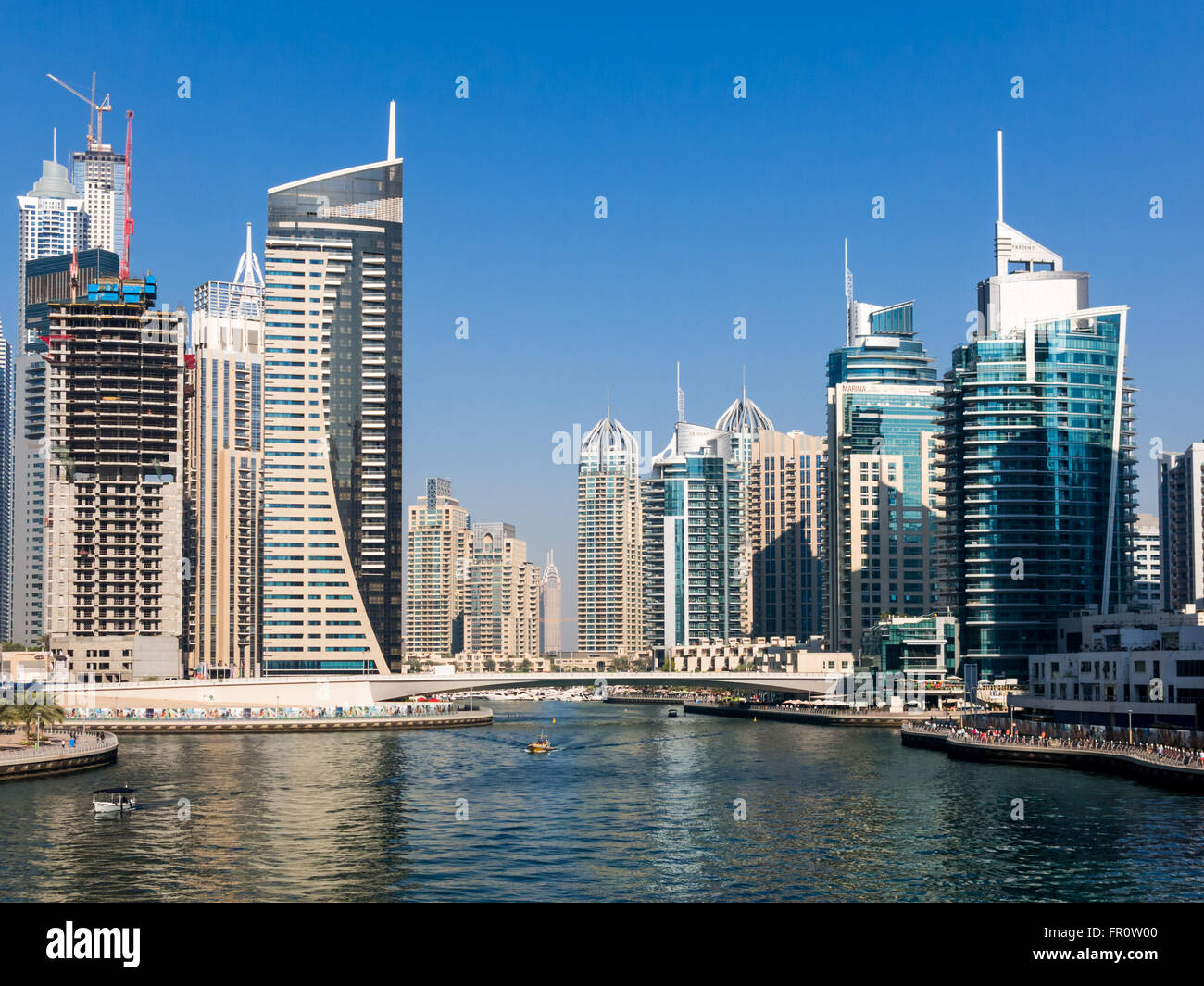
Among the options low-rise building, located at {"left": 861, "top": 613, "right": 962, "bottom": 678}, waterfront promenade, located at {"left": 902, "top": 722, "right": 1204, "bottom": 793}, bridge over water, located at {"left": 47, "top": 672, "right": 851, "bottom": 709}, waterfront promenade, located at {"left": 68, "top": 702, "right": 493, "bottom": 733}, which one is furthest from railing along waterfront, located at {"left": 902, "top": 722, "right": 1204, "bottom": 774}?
waterfront promenade, located at {"left": 68, "top": 702, "right": 493, "bottom": 733}

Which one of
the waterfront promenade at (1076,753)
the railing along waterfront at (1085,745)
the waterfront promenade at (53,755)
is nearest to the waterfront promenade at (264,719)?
the waterfront promenade at (53,755)

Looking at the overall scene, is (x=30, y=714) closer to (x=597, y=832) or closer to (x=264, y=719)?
(x=264, y=719)

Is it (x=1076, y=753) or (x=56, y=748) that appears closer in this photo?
(x=1076, y=753)

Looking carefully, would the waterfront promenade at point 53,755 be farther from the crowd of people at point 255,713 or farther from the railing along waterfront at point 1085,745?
the railing along waterfront at point 1085,745

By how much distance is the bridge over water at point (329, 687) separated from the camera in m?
164

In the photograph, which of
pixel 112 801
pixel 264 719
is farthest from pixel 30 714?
pixel 112 801

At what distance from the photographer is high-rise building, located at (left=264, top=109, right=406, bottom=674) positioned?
19388cm

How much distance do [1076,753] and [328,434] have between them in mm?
126817

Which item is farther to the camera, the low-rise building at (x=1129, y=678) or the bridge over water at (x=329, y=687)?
the bridge over water at (x=329, y=687)

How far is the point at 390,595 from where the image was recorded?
199m

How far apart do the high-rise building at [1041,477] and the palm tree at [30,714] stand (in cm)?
11566

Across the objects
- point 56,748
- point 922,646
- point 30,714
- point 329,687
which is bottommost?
point 329,687

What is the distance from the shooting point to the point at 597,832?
68438 millimetres
